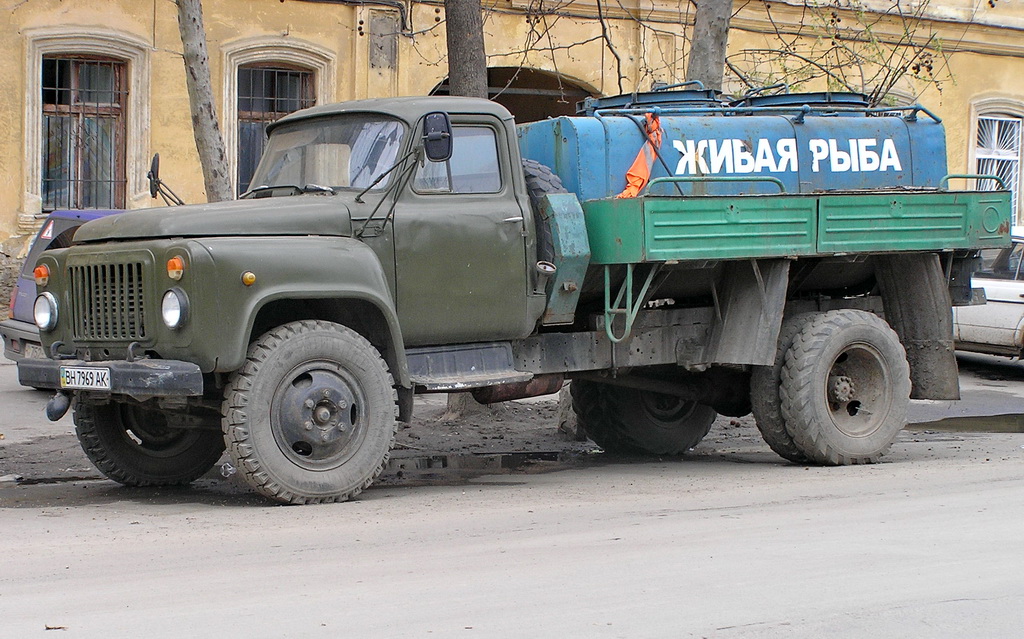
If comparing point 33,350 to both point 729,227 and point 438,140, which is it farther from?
point 729,227

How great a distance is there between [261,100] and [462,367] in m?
10.5

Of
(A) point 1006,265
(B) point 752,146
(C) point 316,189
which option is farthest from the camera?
(A) point 1006,265

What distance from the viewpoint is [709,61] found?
41.3ft

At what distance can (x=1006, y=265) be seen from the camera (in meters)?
15.6

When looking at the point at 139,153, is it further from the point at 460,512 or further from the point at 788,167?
the point at 460,512

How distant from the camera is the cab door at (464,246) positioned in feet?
25.8

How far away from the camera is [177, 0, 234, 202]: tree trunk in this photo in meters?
10.7

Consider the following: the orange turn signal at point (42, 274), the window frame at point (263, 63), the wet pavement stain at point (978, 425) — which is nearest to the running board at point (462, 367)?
the orange turn signal at point (42, 274)

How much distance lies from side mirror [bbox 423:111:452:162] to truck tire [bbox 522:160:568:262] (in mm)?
890

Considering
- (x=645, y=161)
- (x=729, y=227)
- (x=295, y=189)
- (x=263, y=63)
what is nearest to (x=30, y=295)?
(x=295, y=189)

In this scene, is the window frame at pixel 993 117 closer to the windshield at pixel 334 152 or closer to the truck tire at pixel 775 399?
the truck tire at pixel 775 399

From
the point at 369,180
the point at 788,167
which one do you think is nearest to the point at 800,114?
the point at 788,167

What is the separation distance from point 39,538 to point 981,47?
2048 cm

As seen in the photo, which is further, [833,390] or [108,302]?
[833,390]
